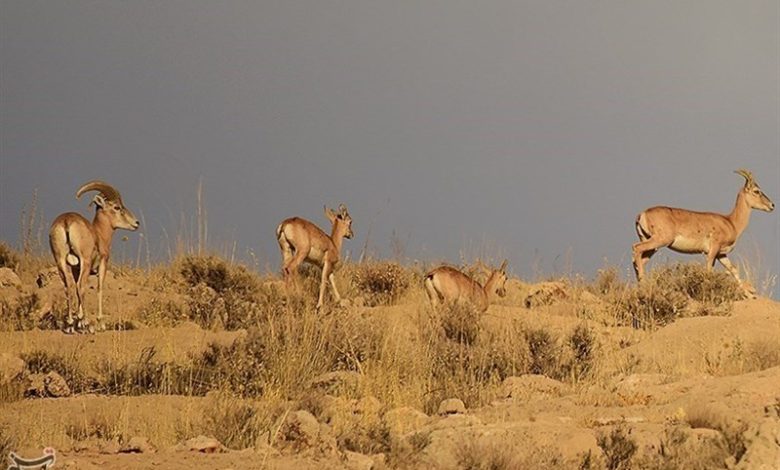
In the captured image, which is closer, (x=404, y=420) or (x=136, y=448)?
(x=136, y=448)

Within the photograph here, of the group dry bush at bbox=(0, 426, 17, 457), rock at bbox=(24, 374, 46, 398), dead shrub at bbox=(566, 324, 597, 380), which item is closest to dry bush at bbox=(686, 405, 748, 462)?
dead shrub at bbox=(566, 324, 597, 380)

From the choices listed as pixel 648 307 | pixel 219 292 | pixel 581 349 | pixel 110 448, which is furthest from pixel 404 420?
pixel 219 292

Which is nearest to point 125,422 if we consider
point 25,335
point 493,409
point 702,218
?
point 493,409

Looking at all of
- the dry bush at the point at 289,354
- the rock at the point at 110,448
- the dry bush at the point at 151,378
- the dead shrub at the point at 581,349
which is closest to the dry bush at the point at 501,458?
the rock at the point at 110,448

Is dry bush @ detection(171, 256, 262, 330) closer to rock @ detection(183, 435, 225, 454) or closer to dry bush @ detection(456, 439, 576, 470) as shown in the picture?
rock @ detection(183, 435, 225, 454)

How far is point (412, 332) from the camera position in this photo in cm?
1794

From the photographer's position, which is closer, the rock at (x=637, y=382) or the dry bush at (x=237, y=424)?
the dry bush at (x=237, y=424)

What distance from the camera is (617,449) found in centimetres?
994

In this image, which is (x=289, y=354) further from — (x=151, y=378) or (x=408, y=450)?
(x=408, y=450)

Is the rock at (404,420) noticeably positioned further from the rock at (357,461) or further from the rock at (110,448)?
the rock at (110,448)

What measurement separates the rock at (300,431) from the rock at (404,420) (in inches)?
42.5

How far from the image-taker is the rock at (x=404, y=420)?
11.4 meters

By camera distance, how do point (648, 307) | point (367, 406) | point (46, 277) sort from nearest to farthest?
point (367, 406), point (648, 307), point (46, 277)

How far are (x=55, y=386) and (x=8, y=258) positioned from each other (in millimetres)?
11694
